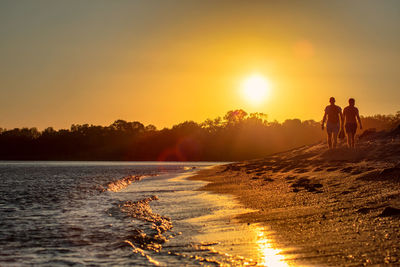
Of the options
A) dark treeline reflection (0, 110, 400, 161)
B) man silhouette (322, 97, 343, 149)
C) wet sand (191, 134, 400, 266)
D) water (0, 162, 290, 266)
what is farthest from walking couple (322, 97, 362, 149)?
dark treeline reflection (0, 110, 400, 161)

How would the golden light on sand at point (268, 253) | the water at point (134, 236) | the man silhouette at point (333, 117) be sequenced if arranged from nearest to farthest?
1. the golden light on sand at point (268, 253)
2. the water at point (134, 236)
3. the man silhouette at point (333, 117)

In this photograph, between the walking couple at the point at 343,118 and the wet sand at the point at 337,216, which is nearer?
the wet sand at the point at 337,216

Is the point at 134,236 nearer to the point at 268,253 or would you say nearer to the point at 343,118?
the point at 268,253

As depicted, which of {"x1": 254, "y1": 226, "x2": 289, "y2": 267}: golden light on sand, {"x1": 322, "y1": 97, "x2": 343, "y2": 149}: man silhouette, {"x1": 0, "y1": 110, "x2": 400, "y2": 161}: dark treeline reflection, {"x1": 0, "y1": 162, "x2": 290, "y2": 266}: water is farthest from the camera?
{"x1": 0, "y1": 110, "x2": 400, "y2": 161}: dark treeline reflection

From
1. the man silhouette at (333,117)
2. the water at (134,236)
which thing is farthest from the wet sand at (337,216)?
the man silhouette at (333,117)

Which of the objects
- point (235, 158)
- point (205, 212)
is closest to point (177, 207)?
point (205, 212)

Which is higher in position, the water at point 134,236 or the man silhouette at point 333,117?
the man silhouette at point 333,117

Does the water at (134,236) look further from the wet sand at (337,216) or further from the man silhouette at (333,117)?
the man silhouette at (333,117)

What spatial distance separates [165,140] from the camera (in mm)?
147625

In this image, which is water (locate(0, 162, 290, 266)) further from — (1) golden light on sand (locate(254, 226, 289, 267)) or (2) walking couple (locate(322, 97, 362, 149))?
(2) walking couple (locate(322, 97, 362, 149))

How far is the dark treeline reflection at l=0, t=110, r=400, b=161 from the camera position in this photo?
126m

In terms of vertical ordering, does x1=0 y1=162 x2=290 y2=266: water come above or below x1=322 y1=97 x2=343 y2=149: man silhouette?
below

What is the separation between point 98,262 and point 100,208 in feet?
22.8

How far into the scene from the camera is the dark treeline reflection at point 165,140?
126 meters
